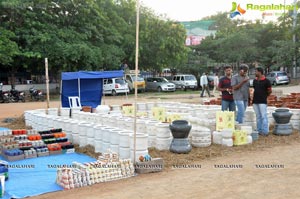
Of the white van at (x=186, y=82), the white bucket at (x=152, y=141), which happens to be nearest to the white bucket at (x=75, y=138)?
the white bucket at (x=152, y=141)

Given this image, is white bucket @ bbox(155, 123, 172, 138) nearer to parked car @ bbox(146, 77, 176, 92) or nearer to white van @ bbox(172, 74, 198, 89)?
parked car @ bbox(146, 77, 176, 92)

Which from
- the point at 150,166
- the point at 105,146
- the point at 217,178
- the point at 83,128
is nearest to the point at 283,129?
the point at 217,178

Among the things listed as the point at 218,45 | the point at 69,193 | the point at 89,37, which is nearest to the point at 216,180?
the point at 69,193

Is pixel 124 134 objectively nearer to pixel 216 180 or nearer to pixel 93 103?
pixel 216 180

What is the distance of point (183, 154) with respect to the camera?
7.77 m

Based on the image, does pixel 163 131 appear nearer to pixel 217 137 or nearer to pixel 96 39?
pixel 217 137

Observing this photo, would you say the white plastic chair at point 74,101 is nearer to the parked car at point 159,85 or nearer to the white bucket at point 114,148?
the white bucket at point 114,148

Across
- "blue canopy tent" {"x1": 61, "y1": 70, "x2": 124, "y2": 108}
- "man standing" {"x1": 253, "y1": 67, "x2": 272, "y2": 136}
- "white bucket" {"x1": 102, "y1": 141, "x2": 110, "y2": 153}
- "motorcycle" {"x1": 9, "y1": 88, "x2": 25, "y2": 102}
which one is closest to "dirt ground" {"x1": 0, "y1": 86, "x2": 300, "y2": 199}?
"white bucket" {"x1": 102, "y1": 141, "x2": 110, "y2": 153}

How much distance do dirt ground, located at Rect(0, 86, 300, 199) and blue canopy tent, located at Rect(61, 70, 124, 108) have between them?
807 centimetres

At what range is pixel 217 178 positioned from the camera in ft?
20.5

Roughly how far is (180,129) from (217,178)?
1687 millimetres

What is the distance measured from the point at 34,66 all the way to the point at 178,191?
24431mm

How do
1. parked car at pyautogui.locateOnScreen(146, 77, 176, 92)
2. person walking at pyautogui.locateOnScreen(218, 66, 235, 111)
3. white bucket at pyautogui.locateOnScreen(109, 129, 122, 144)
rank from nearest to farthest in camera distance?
white bucket at pyautogui.locateOnScreen(109, 129, 122, 144) < person walking at pyautogui.locateOnScreen(218, 66, 235, 111) < parked car at pyautogui.locateOnScreen(146, 77, 176, 92)

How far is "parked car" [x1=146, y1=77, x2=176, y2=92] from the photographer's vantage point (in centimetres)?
3194
